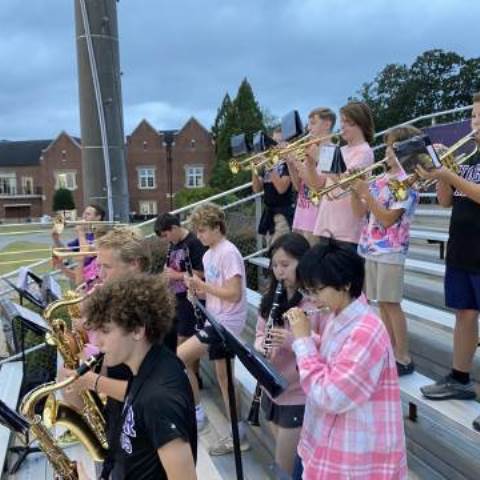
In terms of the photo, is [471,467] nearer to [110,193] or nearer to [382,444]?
[382,444]

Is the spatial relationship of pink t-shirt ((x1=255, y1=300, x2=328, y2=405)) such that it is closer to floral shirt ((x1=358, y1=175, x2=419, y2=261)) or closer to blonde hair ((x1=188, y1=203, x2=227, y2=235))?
floral shirt ((x1=358, y1=175, x2=419, y2=261))

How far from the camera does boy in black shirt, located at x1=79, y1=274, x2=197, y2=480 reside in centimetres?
172

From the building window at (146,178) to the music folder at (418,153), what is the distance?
53.3m

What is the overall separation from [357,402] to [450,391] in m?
1.42

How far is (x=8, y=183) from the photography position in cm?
6150

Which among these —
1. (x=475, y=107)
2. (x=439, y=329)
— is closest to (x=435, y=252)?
(x=439, y=329)

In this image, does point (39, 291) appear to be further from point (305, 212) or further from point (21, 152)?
point (21, 152)

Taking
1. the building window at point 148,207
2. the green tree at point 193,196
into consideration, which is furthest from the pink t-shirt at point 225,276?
the building window at point 148,207

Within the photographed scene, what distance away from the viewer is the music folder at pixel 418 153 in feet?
9.00

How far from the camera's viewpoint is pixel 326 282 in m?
2.12

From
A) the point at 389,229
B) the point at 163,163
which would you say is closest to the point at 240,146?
the point at 389,229

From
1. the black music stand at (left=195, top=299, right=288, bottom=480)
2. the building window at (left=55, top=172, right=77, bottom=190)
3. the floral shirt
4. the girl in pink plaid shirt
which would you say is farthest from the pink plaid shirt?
the building window at (left=55, top=172, right=77, bottom=190)

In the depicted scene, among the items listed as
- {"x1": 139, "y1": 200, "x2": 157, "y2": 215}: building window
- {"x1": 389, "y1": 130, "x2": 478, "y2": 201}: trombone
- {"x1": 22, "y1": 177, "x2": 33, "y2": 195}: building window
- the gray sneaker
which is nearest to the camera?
{"x1": 389, "y1": 130, "x2": 478, "y2": 201}: trombone

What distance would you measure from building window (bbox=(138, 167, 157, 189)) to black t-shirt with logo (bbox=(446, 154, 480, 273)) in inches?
2089
